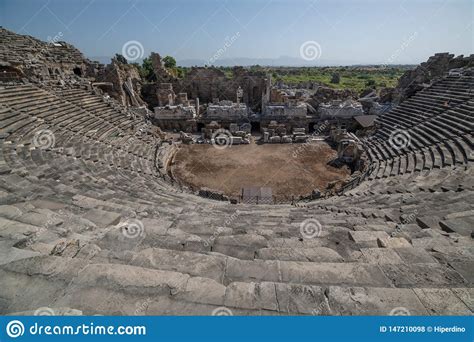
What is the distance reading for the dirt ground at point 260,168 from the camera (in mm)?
16391

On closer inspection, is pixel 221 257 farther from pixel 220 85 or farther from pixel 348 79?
pixel 348 79

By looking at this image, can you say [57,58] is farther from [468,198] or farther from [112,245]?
[468,198]

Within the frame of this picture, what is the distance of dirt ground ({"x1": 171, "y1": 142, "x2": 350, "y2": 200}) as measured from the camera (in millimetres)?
16391

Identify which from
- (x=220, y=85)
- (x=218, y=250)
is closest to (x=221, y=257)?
(x=218, y=250)

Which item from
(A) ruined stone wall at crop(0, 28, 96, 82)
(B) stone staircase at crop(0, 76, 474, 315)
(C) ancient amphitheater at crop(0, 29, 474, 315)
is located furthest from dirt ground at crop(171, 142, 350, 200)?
(A) ruined stone wall at crop(0, 28, 96, 82)

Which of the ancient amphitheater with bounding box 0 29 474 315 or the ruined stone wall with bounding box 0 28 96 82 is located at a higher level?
the ruined stone wall with bounding box 0 28 96 82

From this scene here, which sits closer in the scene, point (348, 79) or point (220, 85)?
point (220, 85)

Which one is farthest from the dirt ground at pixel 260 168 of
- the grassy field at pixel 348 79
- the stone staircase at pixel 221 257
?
the grassy field at pixel 348 79

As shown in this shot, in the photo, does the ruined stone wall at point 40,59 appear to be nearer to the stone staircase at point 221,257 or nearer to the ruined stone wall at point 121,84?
the ruined stone wall at point 121,84

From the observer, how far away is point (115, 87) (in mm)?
30609

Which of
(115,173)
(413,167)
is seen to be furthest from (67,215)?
(413,167)

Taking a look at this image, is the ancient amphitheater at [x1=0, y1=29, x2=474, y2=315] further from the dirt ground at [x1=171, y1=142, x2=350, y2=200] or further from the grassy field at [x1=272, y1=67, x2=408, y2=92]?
the grassy field at [x1=272, y1=67, x2=408, y2=92]

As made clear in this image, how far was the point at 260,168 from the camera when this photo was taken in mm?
18938

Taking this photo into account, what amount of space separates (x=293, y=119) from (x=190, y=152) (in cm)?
1250
